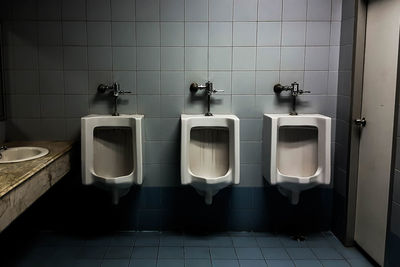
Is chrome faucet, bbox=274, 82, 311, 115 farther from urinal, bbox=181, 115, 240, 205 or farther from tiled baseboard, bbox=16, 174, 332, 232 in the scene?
tiled baseboard, bbox=16, 174, 332, 232

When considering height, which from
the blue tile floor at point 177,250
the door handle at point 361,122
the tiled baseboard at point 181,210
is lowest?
the blue tile floor at point 177,250

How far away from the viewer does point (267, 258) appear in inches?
107

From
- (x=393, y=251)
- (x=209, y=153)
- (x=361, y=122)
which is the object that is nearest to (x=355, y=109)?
(x=361, y=122)

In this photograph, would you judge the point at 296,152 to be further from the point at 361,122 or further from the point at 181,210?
the point at 181,210

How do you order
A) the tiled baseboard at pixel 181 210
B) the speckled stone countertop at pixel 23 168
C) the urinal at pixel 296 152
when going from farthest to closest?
1. the tiled baseboard at pixel 181 210
2. the urinal at pixel 296 152
3. the speckled stone countertop at pixel 23 168

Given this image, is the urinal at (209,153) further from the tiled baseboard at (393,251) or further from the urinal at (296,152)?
the tiled baseboard at (393,251)

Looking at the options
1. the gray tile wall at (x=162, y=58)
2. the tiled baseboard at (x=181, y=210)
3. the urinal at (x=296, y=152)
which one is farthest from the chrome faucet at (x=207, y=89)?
the tiled baseboard at (x=181, y=210)

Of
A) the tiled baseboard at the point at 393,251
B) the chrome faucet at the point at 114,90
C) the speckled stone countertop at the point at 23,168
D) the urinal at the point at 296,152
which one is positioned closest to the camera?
the speckled stone countertop at the point at 23,168

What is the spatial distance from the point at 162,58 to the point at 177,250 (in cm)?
142

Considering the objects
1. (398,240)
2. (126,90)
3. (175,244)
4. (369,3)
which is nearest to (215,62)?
(126,90)

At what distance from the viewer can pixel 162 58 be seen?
2.96 metres

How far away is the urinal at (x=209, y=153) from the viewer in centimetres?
273

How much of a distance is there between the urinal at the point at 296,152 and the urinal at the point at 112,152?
3.06 feet

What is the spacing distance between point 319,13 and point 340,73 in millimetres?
479
